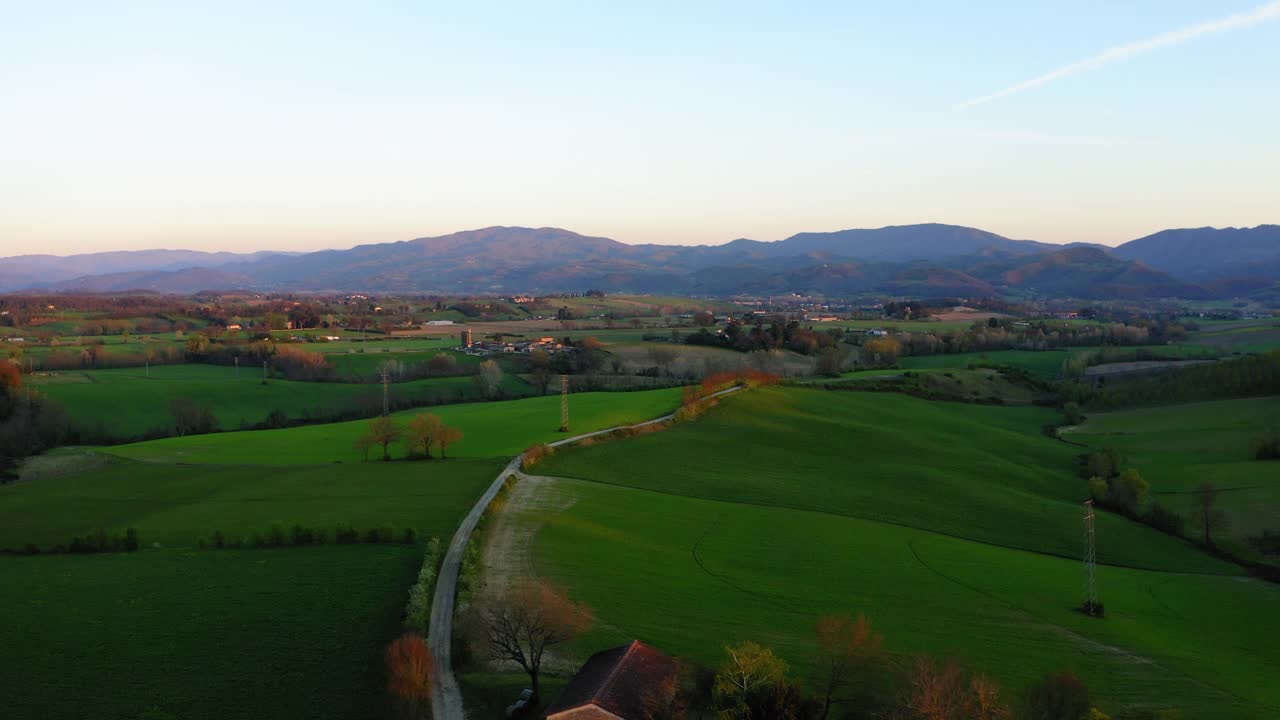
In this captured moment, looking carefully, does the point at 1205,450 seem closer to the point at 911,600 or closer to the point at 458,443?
the point at 911,600

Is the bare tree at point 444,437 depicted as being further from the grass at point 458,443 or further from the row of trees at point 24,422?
the row of trees at point 24,422

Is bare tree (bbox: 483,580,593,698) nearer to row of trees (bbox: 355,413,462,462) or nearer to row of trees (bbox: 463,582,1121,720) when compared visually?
row of trees (bbox: 463,582,1121,720)

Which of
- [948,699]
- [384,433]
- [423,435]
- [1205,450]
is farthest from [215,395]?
[1205,450]

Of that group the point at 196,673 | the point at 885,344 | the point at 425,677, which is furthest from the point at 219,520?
the point at 885,344

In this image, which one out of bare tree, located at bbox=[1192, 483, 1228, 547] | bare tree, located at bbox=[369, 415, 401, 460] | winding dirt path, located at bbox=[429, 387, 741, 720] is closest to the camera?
winding dirt path, located at bbox=[429, 387, 741, 720]

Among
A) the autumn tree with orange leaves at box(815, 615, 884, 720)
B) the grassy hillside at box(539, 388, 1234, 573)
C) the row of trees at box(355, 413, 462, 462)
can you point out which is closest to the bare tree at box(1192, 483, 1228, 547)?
the grassy hillside at box(539, 388, 1234, 573)
